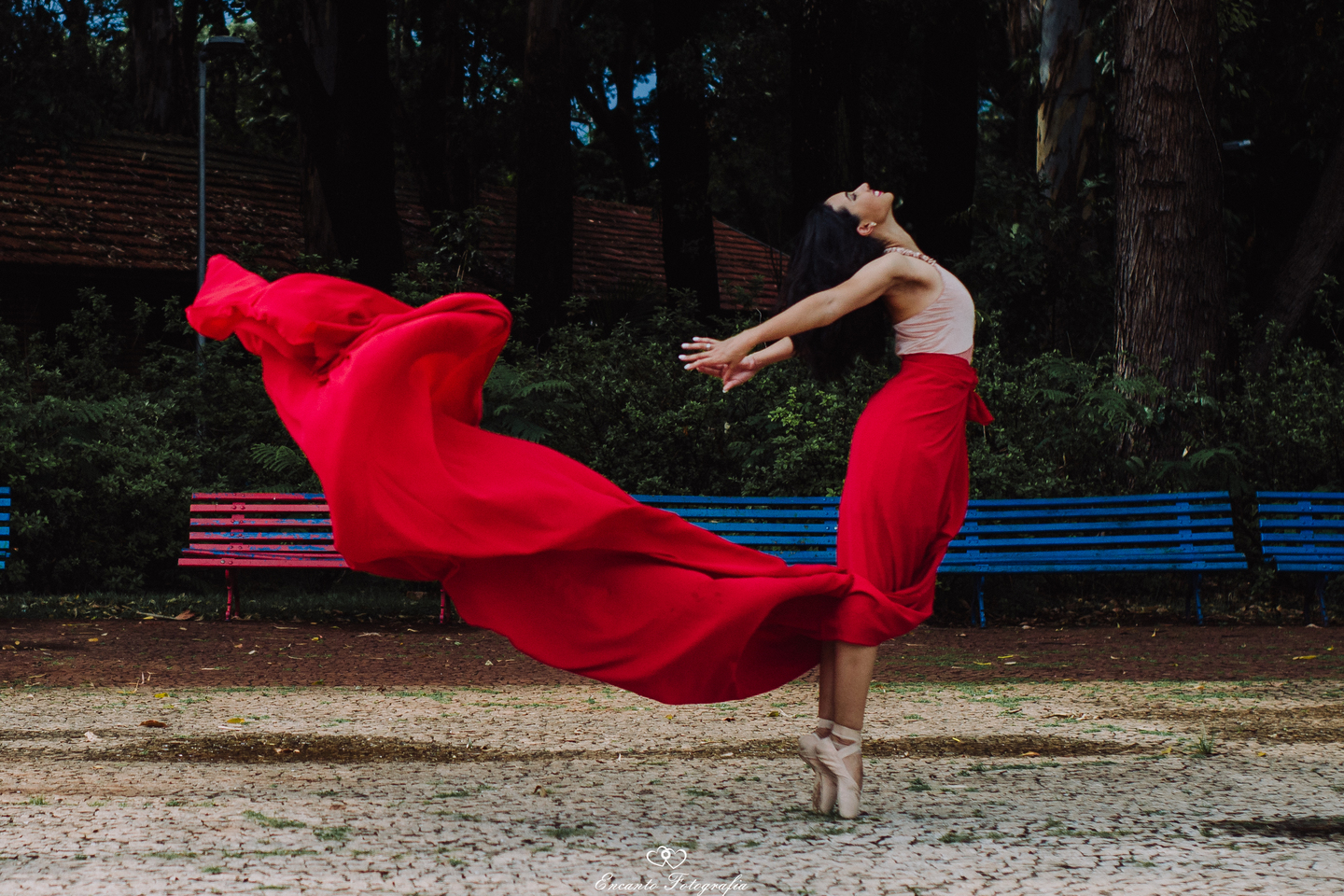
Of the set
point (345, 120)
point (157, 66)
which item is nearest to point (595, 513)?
point (345, 120)

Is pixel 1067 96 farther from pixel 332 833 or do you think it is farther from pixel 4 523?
pixel 332 833

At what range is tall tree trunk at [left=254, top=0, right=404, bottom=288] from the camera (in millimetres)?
14812

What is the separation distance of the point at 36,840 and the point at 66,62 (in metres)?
11.7

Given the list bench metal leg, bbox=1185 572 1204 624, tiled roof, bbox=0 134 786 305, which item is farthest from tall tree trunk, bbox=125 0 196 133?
bench metal leg, bbox=1185 572 1204 624

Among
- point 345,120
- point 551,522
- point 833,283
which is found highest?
point 345,120

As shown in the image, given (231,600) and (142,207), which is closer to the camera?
(231,600)

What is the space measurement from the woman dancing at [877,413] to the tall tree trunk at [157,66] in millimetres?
22563

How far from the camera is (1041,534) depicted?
384 inches

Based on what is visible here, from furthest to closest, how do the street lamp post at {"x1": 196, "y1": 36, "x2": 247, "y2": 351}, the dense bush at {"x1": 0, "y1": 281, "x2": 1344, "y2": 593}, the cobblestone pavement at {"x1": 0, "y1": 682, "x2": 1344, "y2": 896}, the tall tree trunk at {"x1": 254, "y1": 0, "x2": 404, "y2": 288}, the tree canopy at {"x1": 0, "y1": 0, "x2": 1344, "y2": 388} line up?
the street lamp post at {"x1": 196, "y1": 36, "x2": 247, "y2": 351}
the tall tree trunk at {"x1": 254, "y1": 0, "x2": 404, "y2": 288}
the tree canopy at {"x1": 0, "y1": 0, "x2": 1344, "y2": 388}
the dense bush at {"x1": 0, "y1": 281, "x2": 1344, "y2": 593}
the cobblestone pavement at {"x1": 0, "y1": 682, "x2": 1344, "y2": 896}

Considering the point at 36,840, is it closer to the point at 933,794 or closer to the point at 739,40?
the point at 933,794

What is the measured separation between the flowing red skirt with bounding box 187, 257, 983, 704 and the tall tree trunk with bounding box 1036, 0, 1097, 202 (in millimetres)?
13131

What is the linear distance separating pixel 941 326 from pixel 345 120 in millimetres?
12414

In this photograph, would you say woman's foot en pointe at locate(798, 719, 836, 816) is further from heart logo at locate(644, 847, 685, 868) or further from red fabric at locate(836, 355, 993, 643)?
heart logo at locate(644, 847, 685, 868)

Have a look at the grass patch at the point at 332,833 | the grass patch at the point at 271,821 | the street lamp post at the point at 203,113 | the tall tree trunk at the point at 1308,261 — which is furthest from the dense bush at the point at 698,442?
the grass patch at the point at 332,833
